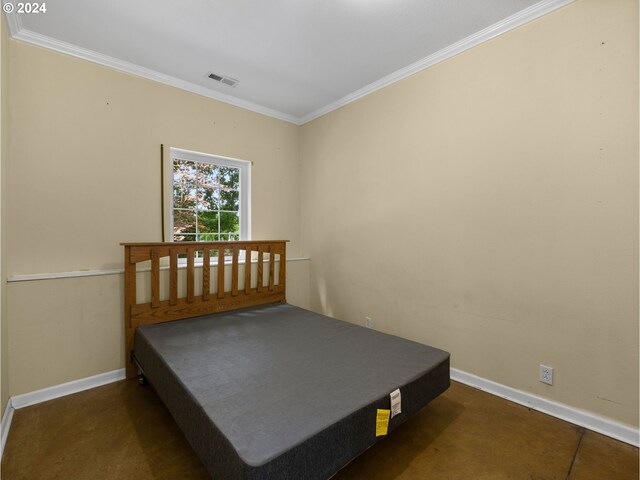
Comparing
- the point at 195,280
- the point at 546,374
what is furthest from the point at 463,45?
the point at 195,280

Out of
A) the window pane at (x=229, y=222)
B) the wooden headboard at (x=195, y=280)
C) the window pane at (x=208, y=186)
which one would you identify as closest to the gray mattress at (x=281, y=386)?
the wooden headboard at (x=195, y=280)

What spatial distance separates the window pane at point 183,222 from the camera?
9.39 ft

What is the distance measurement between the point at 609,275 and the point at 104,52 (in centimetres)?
370

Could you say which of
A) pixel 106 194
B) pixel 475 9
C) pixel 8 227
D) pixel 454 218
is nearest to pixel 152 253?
pixel 106 194

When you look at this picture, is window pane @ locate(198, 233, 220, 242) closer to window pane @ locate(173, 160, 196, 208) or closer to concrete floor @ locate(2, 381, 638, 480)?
window pane @ locate(173, 160, 196, 208)

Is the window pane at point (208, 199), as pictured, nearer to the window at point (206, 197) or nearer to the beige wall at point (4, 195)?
the window at point (206, 197)

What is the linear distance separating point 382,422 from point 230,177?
8.82 ft

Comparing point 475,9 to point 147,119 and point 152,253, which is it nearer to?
point 147,119

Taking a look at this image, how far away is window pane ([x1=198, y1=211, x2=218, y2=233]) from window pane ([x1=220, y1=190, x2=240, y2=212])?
5.5 inches

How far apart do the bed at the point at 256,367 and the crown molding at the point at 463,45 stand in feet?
5.76

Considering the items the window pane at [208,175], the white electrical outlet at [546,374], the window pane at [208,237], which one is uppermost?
the window pane at [208,175]

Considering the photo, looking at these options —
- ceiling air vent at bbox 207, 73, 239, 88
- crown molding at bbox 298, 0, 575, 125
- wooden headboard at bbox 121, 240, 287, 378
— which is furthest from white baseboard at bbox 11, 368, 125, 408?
crown molding at bbox 298, 0, 575, 125

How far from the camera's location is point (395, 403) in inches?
57.5

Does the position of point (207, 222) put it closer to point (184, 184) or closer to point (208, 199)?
point (208, 199)
